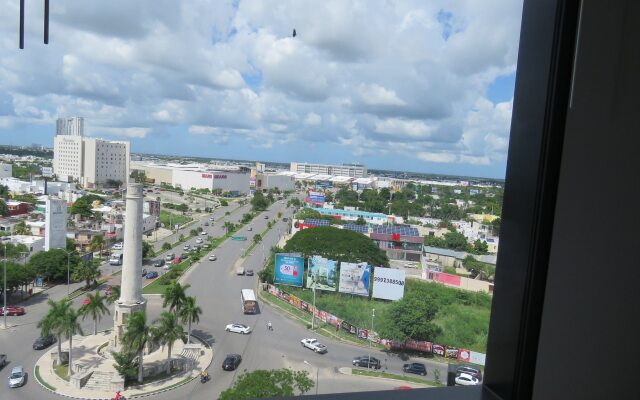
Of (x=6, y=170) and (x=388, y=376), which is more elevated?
(x=6, y=170)

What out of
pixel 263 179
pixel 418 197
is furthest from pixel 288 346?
pixel 263 179

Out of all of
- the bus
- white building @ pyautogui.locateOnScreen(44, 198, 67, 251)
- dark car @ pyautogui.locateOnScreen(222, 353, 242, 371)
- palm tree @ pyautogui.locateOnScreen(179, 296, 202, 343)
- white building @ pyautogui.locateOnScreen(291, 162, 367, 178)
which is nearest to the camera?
dark car @ pyautogui.locateOnScreen(222, 353, 242, 371)

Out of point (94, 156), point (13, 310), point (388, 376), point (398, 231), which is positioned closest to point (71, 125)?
point (94, 156)

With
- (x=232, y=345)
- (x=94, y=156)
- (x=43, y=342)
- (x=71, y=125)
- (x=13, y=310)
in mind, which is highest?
(x=71, y=125)

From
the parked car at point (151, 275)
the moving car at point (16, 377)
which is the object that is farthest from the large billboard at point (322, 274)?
the moving car at point (16, 377)

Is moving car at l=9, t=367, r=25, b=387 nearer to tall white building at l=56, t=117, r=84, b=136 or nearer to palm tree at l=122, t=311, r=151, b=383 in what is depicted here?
palm tree at l=122, t=311, r=151, b=383

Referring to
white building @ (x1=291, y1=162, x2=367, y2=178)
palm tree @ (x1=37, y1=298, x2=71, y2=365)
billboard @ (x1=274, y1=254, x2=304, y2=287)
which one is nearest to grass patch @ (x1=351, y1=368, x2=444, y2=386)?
billboard @ (x1=274, y1=254, x2=304, y2=287)

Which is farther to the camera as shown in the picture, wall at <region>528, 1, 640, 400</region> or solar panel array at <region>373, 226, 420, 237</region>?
solar panel array at <region>373, 226, 420, 237</region>

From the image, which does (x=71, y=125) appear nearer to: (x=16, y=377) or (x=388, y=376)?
(x=16, y=377)
